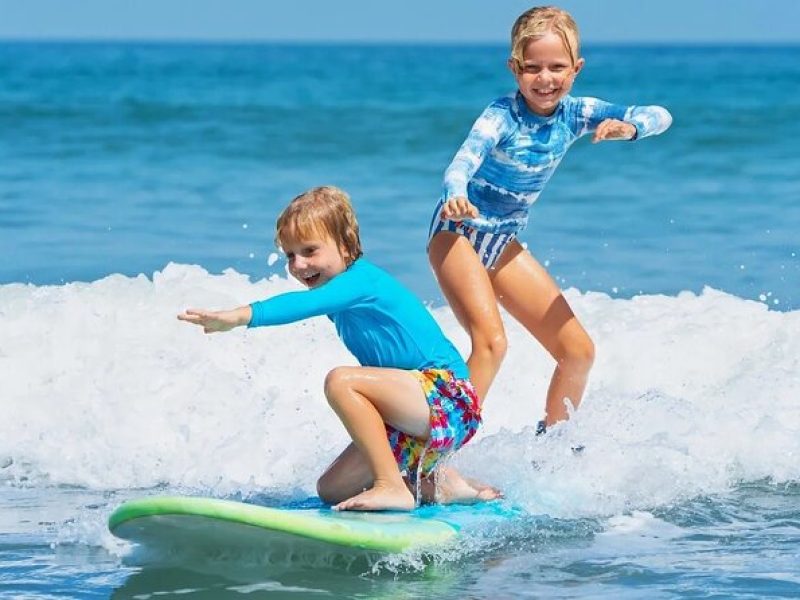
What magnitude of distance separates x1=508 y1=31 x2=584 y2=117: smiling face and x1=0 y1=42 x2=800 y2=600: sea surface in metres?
1.27

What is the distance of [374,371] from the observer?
4840 millimetres

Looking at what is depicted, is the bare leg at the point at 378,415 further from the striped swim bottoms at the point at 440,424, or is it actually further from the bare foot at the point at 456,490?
the bare foot at the point at 456,490

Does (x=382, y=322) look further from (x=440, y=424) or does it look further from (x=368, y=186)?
(x=368, y=186)

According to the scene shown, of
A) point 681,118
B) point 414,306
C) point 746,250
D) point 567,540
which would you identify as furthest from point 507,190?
point 681,118

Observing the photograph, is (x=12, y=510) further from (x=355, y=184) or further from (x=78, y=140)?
(x=78, y=140)

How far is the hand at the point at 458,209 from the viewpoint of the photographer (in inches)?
198

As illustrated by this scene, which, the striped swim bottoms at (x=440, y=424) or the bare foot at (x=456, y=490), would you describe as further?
the bare foot at (x=456, y=490)

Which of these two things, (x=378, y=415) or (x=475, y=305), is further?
(x=475, y=305)

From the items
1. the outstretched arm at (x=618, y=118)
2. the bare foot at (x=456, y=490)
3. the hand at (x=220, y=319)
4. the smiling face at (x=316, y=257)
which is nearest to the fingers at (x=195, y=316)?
the hand at (x=220, y=319)

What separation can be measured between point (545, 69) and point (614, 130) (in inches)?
13.7

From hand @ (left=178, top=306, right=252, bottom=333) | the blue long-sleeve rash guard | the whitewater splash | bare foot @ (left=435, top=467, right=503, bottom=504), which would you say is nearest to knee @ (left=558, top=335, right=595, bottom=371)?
the whitewater splash

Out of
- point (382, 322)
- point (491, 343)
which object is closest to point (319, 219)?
point (382, 322)

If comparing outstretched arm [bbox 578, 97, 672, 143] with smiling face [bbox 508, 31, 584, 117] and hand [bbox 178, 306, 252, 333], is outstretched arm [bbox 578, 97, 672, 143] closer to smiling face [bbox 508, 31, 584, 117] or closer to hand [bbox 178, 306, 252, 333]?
smiling face [bbox 508, 31, 584, 117]

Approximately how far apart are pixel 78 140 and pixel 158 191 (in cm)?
636
